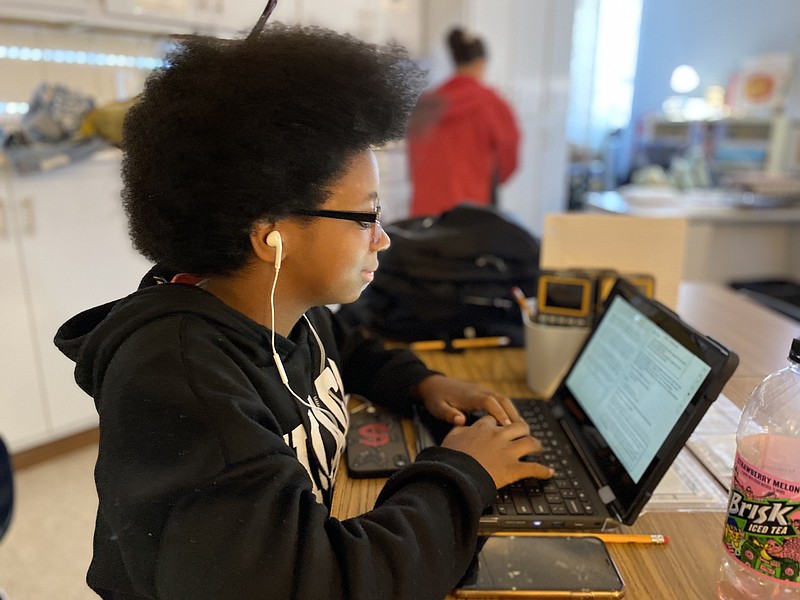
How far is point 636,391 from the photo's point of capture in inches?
31.4

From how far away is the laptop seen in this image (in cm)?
68

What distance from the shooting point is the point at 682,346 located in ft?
2.41

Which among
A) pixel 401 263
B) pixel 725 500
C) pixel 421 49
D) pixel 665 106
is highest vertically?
pixel 421 49

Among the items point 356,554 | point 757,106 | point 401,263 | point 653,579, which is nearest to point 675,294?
point 401,263

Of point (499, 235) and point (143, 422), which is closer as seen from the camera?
point (143, 422)

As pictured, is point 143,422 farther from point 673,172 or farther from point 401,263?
point 673,172

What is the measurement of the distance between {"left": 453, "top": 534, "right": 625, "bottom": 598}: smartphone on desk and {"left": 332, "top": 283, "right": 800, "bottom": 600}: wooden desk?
2 centimetres

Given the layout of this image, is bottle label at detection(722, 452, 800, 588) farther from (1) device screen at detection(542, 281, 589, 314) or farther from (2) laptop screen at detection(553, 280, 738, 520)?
(1) device screen at detection(542, 281, 589, 314)

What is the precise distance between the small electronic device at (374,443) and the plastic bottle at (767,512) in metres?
0.37

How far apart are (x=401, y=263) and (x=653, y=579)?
81 centimetres

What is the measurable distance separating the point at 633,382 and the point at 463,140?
2113 mm

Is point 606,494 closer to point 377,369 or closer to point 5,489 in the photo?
point 377,369

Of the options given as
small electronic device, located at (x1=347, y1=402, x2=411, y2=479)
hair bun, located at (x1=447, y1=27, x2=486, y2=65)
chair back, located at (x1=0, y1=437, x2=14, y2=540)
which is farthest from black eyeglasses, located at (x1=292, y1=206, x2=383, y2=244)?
hair bun, located at (x1=447, y1=27, x2=486, y2=65)

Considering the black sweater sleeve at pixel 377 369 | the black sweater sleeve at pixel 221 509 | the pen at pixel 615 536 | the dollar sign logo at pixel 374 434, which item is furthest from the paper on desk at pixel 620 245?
the black sweater sleeve at pixel 221 509
